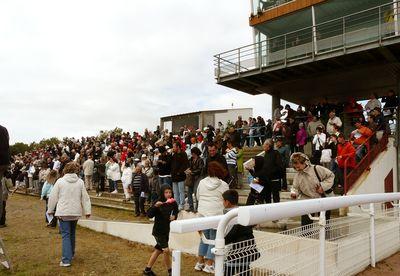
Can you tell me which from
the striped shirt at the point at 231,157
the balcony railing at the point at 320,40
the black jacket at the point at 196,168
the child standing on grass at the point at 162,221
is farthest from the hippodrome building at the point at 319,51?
the child standing on grass at the point at 162,221

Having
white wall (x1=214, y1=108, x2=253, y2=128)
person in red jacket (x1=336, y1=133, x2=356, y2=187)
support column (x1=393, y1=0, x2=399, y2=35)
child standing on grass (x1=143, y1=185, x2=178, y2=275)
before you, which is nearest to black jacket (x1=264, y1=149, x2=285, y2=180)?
person in red jacket (x1=336, y1=133, x2=356, y2=187)

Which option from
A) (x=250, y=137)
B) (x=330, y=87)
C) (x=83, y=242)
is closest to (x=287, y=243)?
(x=83, y=242)

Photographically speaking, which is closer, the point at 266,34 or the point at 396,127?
the point at 396,127

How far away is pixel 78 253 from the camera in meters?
8.60

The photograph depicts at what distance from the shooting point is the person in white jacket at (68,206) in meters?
7.37

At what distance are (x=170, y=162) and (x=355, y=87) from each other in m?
13.0

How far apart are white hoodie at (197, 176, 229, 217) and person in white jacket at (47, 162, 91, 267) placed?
235cm

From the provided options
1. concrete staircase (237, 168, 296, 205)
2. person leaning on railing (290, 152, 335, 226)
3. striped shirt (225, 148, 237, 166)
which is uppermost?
striped shirt (225, 148, 237, 166)

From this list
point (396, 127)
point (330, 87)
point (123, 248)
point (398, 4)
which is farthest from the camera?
point (330, 87)

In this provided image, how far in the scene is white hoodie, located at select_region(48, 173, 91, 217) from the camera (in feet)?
24.2

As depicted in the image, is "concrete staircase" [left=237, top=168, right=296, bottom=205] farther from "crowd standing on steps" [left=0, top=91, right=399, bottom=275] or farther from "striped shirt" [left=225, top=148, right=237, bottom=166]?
"striped shirt" [left=225, top=148, right=237, bottom=166]

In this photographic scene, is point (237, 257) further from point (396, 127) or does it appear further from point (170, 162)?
point (396, 127)

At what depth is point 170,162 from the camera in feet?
38.1

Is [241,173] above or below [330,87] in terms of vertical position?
below
